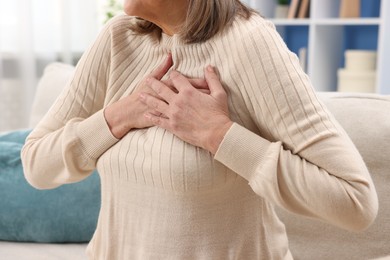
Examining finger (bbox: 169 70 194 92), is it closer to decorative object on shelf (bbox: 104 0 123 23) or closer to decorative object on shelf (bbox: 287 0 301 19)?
decorative object on shelf (bbox: 104 0 123 23)

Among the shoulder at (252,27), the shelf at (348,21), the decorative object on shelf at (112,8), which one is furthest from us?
the decorative object on shelf at (112,8)

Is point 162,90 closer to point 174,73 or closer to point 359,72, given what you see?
point 174,73

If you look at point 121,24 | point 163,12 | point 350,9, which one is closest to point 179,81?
point 163,12

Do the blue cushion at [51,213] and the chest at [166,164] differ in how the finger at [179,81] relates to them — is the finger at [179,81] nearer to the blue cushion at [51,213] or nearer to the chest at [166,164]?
the chest at [166,164]

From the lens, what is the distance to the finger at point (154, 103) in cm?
123

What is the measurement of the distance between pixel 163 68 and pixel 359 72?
260 cm

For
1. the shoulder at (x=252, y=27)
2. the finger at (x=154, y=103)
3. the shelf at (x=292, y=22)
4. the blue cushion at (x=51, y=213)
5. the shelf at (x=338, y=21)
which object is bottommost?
the blue cushion at (x=51, y=213)

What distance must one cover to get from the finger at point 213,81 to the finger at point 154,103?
9 cm

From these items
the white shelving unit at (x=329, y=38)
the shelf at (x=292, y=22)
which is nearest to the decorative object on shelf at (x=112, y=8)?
the white shelving unit at (x=329, y=38)

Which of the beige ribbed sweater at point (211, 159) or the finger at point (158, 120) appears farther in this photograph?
the finger at point (158, 120)

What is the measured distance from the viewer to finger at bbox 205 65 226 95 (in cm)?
119

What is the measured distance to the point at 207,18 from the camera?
1.23 m

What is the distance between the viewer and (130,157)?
1.25 meters

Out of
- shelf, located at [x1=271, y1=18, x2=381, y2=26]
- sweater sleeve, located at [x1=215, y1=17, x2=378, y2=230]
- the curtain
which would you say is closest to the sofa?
sweater sleeve, located at [x1=215, y1=17, x2=378, y2=230]
